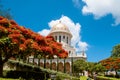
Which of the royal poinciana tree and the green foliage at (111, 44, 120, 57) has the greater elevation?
the green foliage at (111, 44, 120, 57)

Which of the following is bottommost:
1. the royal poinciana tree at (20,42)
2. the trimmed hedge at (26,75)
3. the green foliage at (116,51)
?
the trimmed hedge at (26,75)

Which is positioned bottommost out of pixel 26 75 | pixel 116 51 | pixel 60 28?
pixel 26 75

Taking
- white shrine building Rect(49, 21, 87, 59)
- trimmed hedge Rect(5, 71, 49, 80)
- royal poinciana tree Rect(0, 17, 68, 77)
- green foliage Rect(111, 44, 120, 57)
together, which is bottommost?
trimmed hedge Rect(5, 71, 49, 80)

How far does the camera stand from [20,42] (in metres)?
26.7

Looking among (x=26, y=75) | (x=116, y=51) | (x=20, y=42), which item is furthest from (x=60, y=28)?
(x=20, y=42)

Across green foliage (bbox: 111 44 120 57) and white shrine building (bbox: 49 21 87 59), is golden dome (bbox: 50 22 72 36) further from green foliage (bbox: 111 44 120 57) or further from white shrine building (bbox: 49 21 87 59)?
green foliage (bbox: 111 44 120 57)

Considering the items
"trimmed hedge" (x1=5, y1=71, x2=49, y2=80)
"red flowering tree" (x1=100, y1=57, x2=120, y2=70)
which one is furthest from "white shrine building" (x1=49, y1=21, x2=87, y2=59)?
"trimmed hedge" (x1=5, y1=71, x2=49, y2=80)

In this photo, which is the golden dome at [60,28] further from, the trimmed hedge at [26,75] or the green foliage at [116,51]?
the trimmed hedge at [26,75]

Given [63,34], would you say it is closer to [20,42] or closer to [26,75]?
[26,75]

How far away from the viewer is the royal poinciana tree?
26.0 metres

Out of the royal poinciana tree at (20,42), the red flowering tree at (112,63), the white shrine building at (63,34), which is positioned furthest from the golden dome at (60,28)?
the royal poinciana tree at (20,42)

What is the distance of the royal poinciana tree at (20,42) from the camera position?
25969 mm

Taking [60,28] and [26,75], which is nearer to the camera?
[26,75]

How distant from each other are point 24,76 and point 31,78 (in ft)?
4.42
